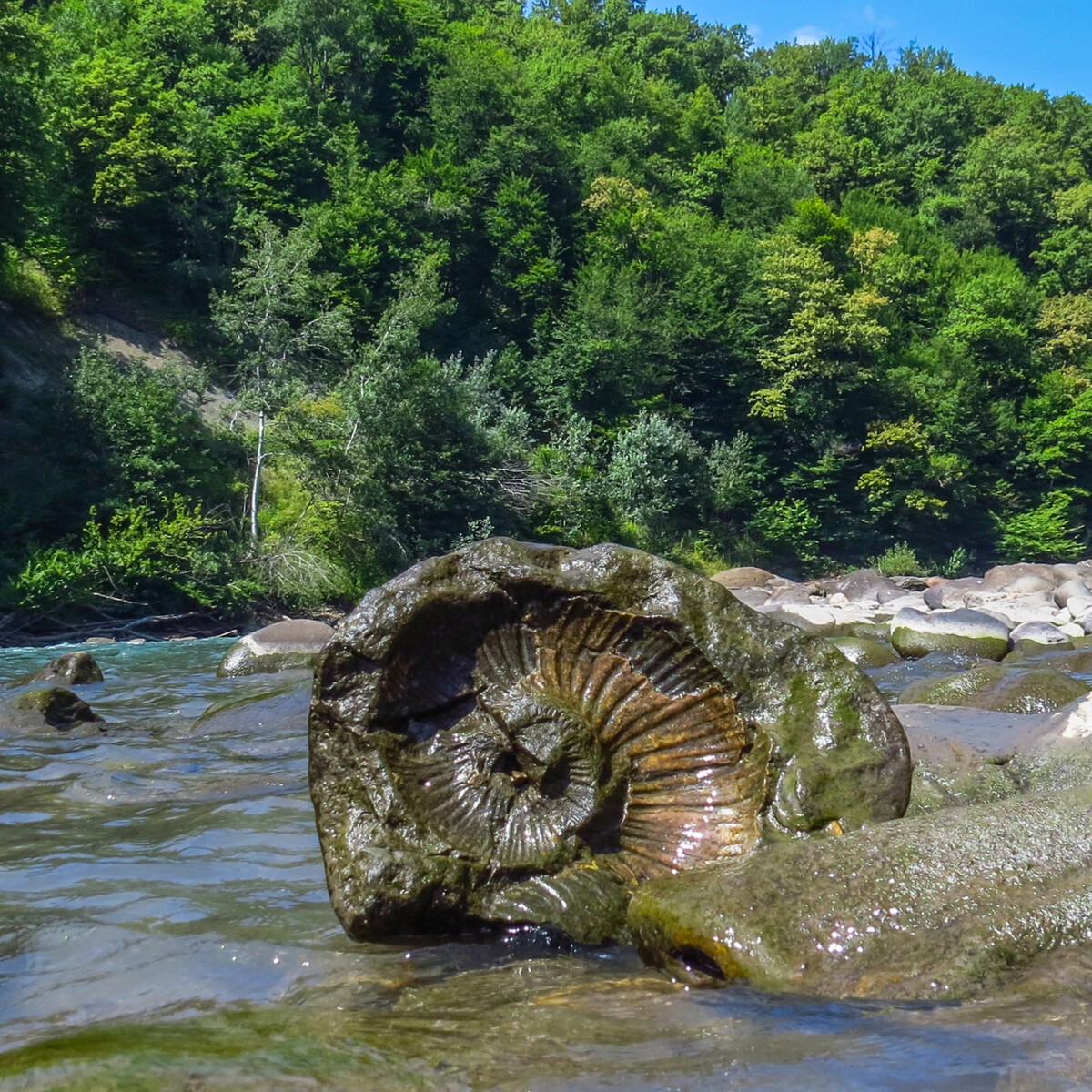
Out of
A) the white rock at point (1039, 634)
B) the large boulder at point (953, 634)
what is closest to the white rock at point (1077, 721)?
the large boulder at point (953, 634)

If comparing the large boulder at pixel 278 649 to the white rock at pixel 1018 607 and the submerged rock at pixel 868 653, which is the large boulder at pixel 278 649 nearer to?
the submerged rock at pixel 868 653

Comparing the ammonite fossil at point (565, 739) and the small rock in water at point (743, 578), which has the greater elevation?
the small rock in water at point (743, 578)

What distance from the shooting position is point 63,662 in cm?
1383

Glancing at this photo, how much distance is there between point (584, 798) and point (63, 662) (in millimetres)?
11295

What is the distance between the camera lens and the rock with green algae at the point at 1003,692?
9.01 meters

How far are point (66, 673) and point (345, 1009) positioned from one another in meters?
11.4

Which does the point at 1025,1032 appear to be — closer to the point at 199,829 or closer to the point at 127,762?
the point at 199,829

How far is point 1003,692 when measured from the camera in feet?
30.6

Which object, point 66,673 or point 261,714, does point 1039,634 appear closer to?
point 261,714

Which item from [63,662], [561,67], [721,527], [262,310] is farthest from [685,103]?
[63,662]

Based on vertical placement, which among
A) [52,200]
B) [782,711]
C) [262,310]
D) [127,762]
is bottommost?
[127,762]

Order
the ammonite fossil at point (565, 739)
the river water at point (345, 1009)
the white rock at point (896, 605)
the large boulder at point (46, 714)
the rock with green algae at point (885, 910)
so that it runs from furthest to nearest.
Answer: the white rock at point (896, 605) < the large boulder at point (46, 714) < the ammonite fossil at point (565, 739) < the rock with green algae at point (885, 910) < the river water at point (345, 1009)

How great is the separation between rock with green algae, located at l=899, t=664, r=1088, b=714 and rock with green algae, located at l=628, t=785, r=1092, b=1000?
17.0 ft

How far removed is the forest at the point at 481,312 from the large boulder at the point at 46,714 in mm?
14142
